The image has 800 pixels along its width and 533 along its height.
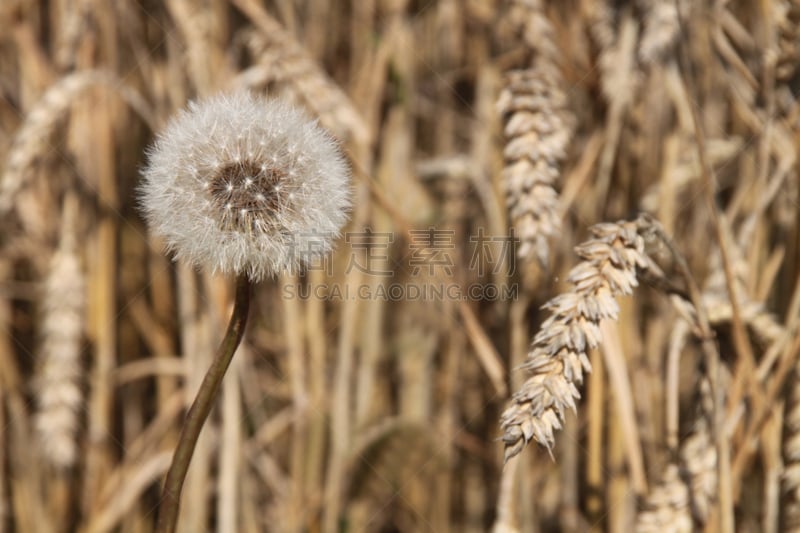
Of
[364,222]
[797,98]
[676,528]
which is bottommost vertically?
[676,528]

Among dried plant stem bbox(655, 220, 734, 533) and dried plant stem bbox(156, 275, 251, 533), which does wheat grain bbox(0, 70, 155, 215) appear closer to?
dried plant stem bbox(156, 275, 251, 533)

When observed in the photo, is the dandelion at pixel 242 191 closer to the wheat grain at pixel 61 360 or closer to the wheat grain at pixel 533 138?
the wheat grain at pixel 533 138

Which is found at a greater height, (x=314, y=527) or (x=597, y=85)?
(x=597, y=85)

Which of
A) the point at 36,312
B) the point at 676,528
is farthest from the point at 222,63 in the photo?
the point at 676,528

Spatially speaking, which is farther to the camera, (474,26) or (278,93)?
(474,26)

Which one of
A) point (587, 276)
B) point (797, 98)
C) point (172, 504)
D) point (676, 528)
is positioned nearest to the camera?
point (172, 504)

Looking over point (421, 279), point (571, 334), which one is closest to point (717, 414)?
point (571, 334)

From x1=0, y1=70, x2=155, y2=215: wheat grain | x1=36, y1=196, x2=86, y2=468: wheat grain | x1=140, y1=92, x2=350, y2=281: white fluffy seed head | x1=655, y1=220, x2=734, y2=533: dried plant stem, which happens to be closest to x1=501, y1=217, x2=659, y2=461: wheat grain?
x1=655, y1=220, x2=734, y2=533: dried plant stem

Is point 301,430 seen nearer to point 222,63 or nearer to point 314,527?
point 314,527
